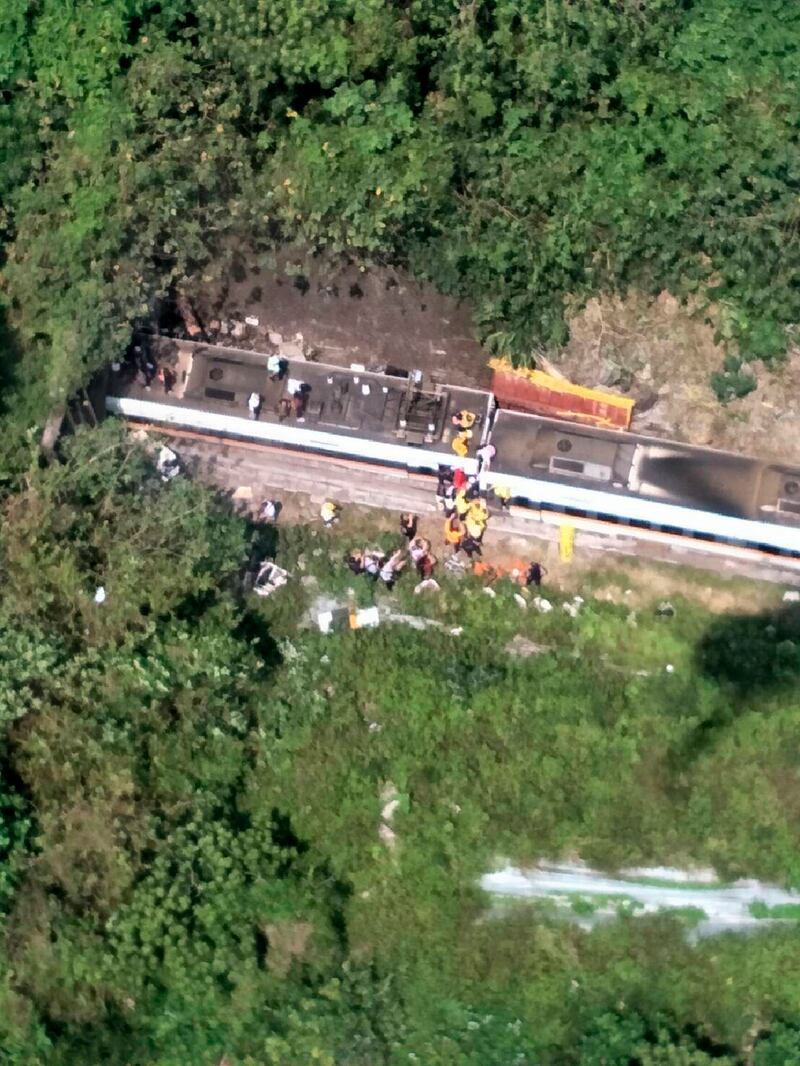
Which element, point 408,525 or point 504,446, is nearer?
point 504,446

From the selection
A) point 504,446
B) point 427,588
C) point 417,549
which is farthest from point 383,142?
point 427,588

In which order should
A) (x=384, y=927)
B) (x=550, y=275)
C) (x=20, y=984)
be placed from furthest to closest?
(x=550, y=275)
(x=384, y=927)
(x=20, y=984)

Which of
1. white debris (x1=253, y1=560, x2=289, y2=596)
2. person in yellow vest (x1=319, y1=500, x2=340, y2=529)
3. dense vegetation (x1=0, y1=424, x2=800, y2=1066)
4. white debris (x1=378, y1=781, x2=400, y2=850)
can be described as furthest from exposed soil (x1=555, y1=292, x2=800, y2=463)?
white debris (x1=378, y1=781, x2=400, y2=850)

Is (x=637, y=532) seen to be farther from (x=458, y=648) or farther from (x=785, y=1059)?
(x=785, y=1059)

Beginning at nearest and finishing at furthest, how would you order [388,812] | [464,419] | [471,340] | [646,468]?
[388,812] → [646,468] → [464,419] → [471,340]

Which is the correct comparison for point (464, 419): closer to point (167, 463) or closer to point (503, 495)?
point (503, 495)

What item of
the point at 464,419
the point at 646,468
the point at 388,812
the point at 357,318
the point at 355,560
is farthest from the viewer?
the point at 357,318

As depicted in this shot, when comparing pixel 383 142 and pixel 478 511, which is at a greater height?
pixel 383 142

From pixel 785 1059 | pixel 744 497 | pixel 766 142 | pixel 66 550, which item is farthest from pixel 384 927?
pixel 766 142

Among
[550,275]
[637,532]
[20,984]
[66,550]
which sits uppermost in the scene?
[550,275]
